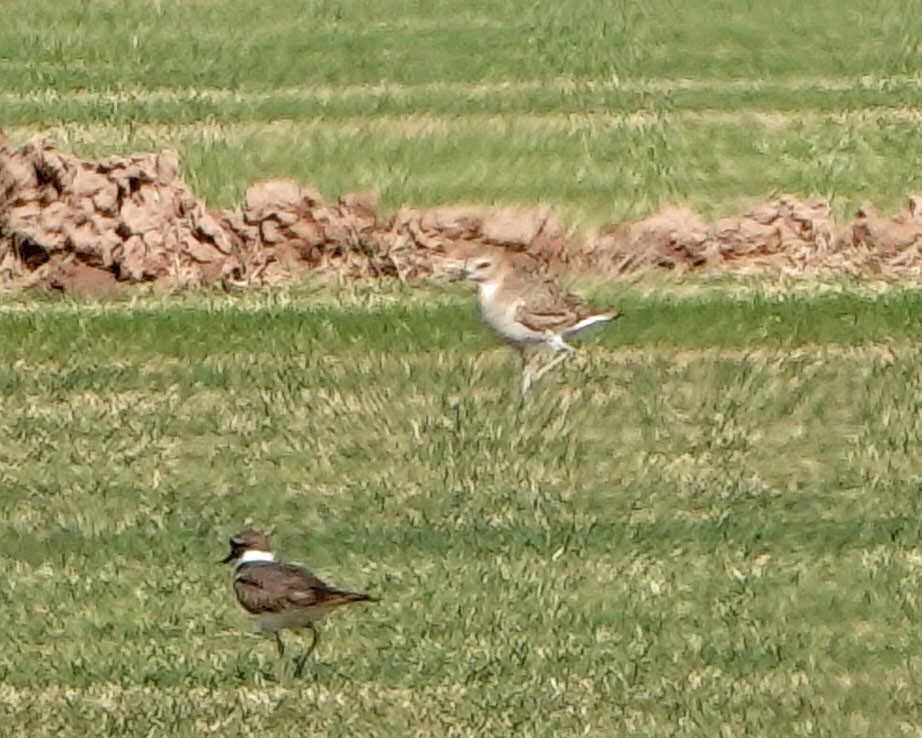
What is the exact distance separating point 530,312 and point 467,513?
2193 mm

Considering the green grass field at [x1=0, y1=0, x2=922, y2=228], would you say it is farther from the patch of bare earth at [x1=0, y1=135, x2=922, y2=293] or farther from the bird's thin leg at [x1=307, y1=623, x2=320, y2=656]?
the bird's thin leg at [x1=307, y1=623, x2=320, y2=656]

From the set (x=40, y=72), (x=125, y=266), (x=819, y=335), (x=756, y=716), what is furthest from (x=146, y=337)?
(x=40, y=72)

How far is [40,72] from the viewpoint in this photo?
2094 centimetres

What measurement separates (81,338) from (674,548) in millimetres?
3904

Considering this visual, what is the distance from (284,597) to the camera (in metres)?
8.11

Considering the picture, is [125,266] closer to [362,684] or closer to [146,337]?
[146,337]

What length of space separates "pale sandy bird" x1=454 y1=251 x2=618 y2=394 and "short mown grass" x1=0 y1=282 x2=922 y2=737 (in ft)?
0.46

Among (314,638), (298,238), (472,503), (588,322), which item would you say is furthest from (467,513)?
Result: (298,238)

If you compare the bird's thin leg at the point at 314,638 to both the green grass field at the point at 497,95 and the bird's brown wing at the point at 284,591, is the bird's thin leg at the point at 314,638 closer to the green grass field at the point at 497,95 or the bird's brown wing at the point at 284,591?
the bird's brown wing at the point at 284,591

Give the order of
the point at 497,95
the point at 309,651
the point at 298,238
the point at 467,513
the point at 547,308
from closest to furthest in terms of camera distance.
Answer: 1. the point at 309,651
2. the point at 467,513
3. the point at 547,308
4. the point at 298,238
5. the point at 497,95

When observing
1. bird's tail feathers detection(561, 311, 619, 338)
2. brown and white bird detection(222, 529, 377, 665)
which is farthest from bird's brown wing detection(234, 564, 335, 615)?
bird's tail feathers detection(561, 311, 619, 338)

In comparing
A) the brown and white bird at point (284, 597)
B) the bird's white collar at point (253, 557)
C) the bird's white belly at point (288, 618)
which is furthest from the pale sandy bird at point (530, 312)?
the bird's white belly at point (288, 618)

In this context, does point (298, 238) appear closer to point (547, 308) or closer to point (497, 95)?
point (547, 308)

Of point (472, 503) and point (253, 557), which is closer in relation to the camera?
point (253, 557)
